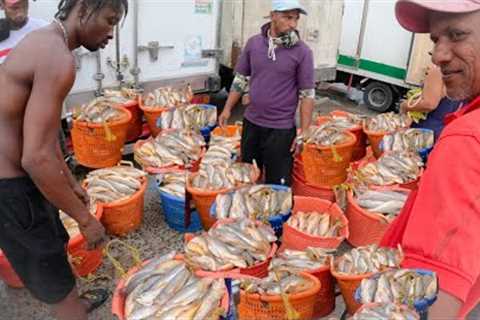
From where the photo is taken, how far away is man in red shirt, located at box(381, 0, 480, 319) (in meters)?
1.22

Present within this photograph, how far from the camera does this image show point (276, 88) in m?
4.64

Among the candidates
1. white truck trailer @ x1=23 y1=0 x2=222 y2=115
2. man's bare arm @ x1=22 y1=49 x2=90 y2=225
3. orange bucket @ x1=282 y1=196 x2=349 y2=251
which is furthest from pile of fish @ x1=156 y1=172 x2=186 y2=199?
man's bare arm @ x1=22 y1=49 x2=90 y2=225

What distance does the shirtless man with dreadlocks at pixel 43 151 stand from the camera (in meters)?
2.24

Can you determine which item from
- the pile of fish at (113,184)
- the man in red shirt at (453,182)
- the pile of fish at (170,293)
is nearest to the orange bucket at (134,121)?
the pile of fish at (113,184)

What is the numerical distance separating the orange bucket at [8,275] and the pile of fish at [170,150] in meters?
1.82

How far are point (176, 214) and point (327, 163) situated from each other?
198cm

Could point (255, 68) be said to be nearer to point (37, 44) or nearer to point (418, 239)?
point (37, 44)

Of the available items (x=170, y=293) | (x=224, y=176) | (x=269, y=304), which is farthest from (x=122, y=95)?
(x=170, y=293)

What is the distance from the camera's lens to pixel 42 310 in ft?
12.2

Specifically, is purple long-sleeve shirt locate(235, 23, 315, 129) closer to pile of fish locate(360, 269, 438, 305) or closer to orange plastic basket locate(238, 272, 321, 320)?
orange plastic basket locate(238, 272, 321, 320)

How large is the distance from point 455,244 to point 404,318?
1.22 meters

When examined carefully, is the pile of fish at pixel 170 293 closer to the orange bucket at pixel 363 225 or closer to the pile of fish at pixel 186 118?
the orange bucket at pixel 363 225

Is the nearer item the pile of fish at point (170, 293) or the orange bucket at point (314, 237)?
the pile of fish at point (170, 293)

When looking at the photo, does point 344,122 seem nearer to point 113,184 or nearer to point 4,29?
point 113,184
